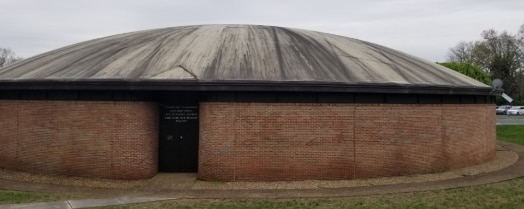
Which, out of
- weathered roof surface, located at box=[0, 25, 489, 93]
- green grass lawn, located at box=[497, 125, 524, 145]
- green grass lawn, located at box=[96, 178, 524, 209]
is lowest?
green grass lawn, located at box=[497, 125, 524, 145]

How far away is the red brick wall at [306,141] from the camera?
573 inches

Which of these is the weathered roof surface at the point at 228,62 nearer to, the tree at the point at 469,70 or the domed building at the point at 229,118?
the domed building at the point at 229,118

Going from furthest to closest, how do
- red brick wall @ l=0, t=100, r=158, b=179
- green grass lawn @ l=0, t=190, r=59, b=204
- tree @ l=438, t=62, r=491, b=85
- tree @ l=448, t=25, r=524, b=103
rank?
tree @ l=448, t=25, r=524, b=103
tree @ l=438, t=62, r=491, b=85
red brick wall @ l=0, t=100, r=158, b=179
green grass lawn @ l=0, t=190, r=59, b=204

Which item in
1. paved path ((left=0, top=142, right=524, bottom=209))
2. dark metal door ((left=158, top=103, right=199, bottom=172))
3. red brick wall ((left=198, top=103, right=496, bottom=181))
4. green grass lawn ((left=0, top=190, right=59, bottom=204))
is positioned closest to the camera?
paved path ((left=0, top=142, right=524, bottom=209))

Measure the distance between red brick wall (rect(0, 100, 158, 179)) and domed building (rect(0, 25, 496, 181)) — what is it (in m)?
0.03

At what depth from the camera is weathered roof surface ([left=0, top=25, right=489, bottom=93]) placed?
14914 millimetres

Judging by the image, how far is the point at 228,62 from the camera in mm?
16062

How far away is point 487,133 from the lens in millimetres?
19547

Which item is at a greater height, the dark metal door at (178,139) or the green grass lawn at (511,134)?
the dark metal door at (178,139)

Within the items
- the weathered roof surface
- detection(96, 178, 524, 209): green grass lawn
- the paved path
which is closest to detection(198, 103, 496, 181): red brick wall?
the paved path

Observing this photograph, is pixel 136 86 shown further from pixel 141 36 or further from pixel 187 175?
pixel 141 36

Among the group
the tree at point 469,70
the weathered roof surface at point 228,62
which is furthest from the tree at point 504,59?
the weathered roof surface at point 228,62

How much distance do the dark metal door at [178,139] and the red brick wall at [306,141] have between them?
3.55 ft

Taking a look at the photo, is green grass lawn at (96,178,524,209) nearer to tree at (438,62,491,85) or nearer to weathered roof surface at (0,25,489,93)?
weathered roof surface at (0,25,489,93)
